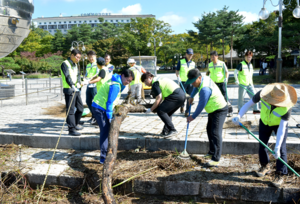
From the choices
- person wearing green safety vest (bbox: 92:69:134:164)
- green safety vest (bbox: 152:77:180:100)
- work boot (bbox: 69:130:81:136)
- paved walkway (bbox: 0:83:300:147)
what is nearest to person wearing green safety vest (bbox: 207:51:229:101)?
paved walkway (bbox: 0:83:300:147)

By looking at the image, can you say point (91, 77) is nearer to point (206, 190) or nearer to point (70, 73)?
point (70, 73)

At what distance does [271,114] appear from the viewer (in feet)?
11.4

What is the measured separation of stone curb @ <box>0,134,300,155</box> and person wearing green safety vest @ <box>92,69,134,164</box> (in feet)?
2.93

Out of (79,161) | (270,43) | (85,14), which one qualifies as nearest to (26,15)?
(79,161)

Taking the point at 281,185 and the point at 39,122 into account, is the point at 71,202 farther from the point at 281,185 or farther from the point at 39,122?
the point at 39,122

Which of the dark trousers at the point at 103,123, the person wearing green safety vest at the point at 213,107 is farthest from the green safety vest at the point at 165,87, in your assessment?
the dark trousers at the point at 103,123

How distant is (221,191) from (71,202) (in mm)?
2325

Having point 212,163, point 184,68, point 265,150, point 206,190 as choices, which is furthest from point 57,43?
point 265,150

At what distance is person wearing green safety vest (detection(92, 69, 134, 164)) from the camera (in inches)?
170

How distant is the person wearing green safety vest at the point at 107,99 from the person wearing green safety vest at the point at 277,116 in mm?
2001

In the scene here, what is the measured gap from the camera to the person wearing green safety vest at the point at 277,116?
327cm

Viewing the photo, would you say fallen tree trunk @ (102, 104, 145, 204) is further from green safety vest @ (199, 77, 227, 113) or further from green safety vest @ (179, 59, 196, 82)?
green safety vest @ (179, 59, 196, 82)

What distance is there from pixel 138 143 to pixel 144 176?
1.28m

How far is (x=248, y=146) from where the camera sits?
4.69 m
